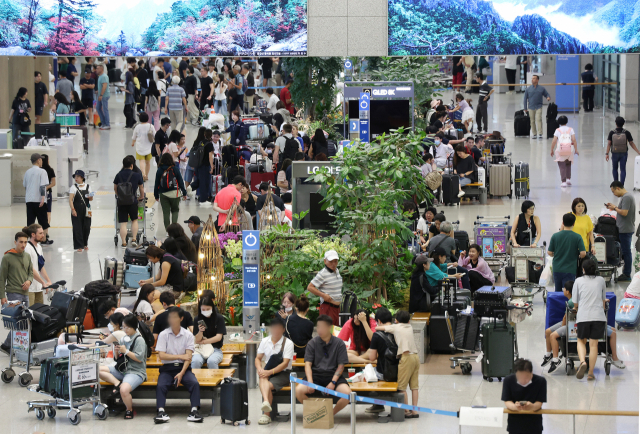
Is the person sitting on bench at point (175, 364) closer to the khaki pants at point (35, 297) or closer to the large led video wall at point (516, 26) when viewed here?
the khaki pants at point (35, 297)

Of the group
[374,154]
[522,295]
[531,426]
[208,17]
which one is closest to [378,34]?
[208,17]

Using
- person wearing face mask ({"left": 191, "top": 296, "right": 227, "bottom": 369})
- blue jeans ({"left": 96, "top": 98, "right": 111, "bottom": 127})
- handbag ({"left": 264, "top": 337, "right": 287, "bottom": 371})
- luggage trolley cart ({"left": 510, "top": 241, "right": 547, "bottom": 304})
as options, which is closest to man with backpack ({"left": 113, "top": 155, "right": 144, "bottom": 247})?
person wearing face mask ({"left": 191, "top": 296, "right": 227, "bottom": 369})

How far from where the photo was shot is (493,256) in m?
16.5

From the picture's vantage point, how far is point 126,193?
1747 centimetres

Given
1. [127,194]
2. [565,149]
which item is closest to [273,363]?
[127,194]

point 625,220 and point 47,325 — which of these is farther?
point 625,220

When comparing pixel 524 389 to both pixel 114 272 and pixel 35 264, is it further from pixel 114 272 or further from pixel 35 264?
pixel 114 272

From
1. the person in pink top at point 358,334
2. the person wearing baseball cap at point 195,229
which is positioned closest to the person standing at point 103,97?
the person wearing baseball cap at point 195,229

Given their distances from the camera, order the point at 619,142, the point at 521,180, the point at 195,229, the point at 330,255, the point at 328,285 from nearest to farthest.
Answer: the point at 330,255 < the point at 328,285 < the point at 195,229 < the point at 619,142 < the point at 521,180

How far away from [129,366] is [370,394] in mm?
2547

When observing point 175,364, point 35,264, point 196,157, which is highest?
point 196,157

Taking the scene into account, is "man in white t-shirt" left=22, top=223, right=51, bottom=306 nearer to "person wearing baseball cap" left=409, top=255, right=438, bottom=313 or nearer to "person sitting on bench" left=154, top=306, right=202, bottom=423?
"person sitting on bench" left=154, top=306, right=202, bottom=423

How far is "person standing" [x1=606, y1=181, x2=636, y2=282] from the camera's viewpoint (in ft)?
50.6

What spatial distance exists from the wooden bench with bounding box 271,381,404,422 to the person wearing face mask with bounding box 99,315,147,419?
1.45 meters
